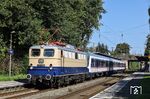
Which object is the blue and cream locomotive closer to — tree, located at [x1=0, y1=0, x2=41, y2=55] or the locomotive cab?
the locomotive cab

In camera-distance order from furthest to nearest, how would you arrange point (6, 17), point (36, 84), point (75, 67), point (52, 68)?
1. point (6, 17)
2. point (75, 67)
3. point (36, 84)
4. point (52, 68)

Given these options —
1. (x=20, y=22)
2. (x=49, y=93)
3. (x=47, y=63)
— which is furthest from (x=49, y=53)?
(x=20, y=22)

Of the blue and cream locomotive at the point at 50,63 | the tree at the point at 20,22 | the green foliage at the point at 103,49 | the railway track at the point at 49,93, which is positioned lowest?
the railway track at the point at 49,93

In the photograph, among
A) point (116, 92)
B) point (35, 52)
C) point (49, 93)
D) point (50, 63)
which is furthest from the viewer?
point (35, 52)

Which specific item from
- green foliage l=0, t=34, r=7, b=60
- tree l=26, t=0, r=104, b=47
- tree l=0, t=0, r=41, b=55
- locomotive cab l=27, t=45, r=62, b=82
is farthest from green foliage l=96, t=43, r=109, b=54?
A: locomotive cab l=27, t=45, r=62, b=82

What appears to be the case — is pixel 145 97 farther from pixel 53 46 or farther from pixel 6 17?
pixel 6 17

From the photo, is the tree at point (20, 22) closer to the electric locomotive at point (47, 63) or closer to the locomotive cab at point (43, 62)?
the electric locomotive at point (47, 63)

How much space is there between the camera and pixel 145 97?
76.0 feet

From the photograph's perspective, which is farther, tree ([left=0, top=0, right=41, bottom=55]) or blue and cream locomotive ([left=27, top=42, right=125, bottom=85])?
tree ([left=0, top=0, right=41, bottom=55])

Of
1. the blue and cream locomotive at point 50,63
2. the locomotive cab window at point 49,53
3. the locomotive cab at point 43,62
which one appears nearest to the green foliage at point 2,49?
the blue and cream locomotive at point 50,63

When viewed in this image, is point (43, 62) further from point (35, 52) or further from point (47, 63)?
point (35, 52)

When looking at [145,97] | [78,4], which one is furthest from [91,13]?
[145,97]

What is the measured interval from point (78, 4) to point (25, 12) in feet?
71.1

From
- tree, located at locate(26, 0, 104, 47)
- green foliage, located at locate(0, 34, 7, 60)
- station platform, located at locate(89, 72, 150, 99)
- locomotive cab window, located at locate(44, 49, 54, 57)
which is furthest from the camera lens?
tree, located at locate(26, 0, 104, 47)
